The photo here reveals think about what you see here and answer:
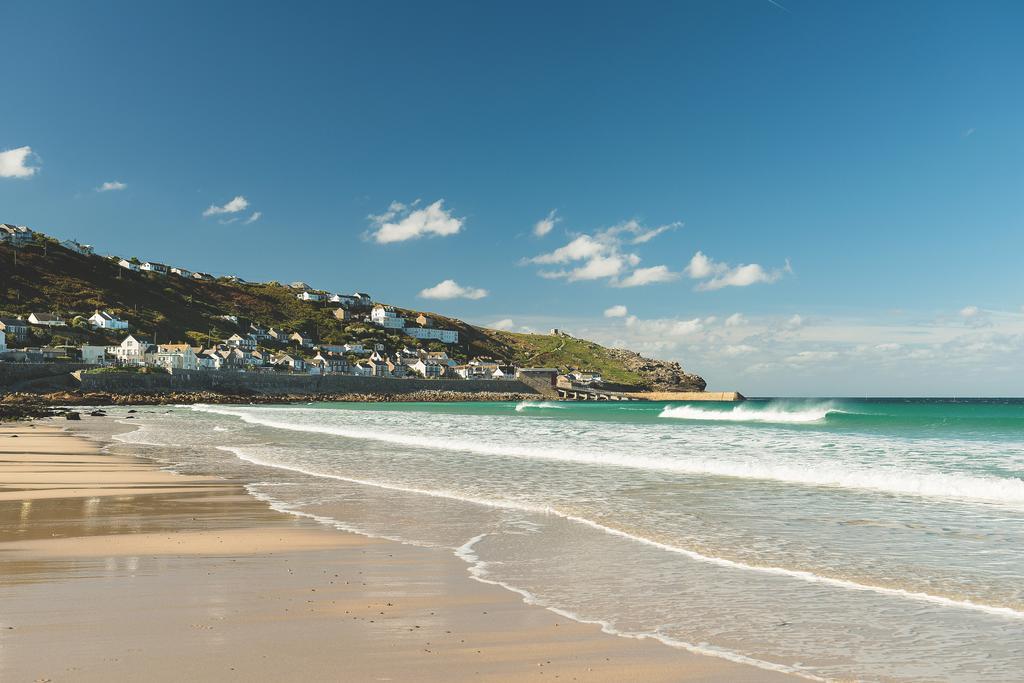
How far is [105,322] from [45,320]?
405 inches

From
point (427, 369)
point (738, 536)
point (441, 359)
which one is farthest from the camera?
point (441, 359)

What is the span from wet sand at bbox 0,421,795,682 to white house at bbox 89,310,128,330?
15056 cm

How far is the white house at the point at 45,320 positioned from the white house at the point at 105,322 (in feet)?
20.3

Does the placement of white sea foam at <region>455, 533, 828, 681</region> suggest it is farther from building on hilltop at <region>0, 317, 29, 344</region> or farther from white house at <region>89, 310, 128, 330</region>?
white house at <region>89, 310, 128, 330</region>

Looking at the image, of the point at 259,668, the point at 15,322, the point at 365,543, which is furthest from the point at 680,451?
the point at 15,322

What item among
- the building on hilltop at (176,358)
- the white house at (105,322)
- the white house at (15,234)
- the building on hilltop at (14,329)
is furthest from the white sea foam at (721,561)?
the white house at (15,234)

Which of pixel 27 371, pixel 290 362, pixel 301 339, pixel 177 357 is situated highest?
pixel 301 339

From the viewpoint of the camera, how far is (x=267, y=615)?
6.54 m

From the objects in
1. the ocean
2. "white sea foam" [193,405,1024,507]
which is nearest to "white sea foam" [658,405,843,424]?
"white sea foam" [193,405,1024,507]

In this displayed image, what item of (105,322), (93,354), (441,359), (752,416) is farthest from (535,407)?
(105,322)

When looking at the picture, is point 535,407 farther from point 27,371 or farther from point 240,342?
point 240,342

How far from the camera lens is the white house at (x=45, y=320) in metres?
136

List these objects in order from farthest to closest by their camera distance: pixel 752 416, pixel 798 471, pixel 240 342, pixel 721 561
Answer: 1. pixel 240 342
2. pixel 752 416
3. pixel 798 471
4. pixel 721 561

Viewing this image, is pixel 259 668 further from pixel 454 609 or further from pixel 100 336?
pixel 100 336
